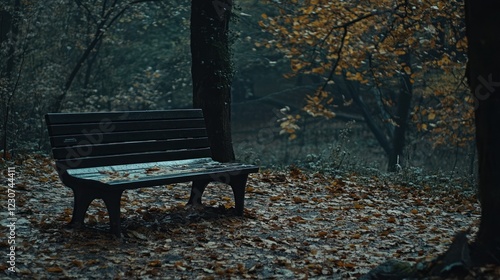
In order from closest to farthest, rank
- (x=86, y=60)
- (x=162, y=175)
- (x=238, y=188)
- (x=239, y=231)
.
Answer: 1. (x=162, y=175)
2. (x=239, y=231)
3. (x=238, y=188)
4. (x=86, y=60)

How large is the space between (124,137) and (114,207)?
0.98 metres

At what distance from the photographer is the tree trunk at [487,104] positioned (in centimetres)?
493

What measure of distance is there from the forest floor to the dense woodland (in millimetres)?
36

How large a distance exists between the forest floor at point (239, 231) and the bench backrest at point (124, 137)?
2.07 ft

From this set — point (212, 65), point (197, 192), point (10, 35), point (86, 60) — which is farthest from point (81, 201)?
point (86, 60)

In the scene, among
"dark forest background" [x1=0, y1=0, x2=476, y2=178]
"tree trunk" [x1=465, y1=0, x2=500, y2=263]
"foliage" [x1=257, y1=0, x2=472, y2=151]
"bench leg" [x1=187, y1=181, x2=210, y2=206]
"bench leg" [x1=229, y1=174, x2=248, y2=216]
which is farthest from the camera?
"dark forest background" [x1=0, y1=0, x2=476, y2=178]

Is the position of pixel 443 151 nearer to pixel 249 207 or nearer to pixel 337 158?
pixel 337 158

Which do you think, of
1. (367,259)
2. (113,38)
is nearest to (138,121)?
(367,259)

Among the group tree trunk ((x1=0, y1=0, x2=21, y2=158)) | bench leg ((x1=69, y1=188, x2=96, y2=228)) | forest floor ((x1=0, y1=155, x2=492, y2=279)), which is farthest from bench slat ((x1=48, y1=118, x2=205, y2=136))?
tree trunk ((x1=0, y1=0, x2=21, y2=158))

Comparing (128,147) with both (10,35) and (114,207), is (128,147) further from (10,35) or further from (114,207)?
(10,35)

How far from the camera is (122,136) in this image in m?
7.16

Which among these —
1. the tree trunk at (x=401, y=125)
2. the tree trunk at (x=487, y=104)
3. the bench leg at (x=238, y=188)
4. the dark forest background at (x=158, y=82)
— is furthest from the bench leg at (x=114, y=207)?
the tree trunk at (x=401, y=125)

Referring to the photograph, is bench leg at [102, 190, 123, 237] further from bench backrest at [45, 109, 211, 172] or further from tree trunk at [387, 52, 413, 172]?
tree trunk at [387, 52, 413, 172]

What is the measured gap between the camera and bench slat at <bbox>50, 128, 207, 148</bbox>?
21.5ft
